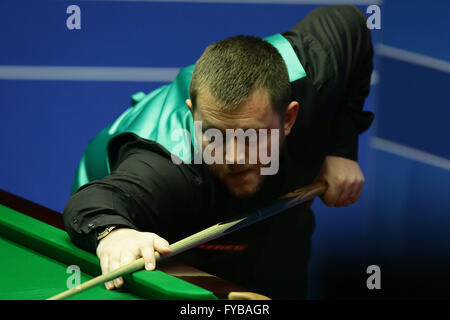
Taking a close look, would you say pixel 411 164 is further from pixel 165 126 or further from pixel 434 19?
pixel 165 126

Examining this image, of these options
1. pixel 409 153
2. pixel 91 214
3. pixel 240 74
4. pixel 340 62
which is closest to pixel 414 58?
pixel 409 153

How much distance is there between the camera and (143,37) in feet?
14.9

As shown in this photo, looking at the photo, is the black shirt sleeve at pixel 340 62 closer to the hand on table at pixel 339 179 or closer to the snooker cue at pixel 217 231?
the hand on table at pixel 339 179

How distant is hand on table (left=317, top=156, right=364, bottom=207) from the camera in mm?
2762

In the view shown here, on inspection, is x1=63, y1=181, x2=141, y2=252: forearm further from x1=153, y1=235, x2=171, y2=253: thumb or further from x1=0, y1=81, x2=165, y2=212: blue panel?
x1=0, y1=81, x2=165, y2=212: blue panel

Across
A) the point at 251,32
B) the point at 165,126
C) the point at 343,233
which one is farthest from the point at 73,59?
the point at 165,126

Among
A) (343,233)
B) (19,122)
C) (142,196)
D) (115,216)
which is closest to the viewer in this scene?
(115,216)

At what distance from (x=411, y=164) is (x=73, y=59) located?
80.4 inches

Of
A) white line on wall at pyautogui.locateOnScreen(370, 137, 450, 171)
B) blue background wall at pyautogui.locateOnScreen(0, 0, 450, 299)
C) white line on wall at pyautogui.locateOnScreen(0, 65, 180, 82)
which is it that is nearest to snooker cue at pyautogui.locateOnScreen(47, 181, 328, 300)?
blue background wall at pyautogui.locateOnScreen(0, 0, 450, 299)

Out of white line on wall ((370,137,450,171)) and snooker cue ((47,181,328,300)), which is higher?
snooker cue ((47,181,328,300))

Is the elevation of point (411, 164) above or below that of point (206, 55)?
below

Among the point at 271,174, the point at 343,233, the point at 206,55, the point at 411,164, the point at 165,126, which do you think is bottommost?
the point at 343,233

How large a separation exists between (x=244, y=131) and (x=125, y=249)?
0.48m

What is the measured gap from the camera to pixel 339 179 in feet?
9.05
